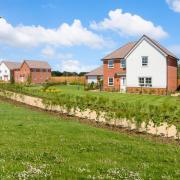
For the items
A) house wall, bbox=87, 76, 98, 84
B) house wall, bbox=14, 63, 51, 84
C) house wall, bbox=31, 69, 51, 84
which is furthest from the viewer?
house wall, bbox=31, 69, 51, 84

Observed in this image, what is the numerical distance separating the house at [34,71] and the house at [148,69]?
167 feet

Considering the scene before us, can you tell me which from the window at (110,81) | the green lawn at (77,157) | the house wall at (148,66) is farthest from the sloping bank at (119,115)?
the window at (110,81)

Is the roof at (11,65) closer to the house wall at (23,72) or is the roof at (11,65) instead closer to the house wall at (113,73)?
the house wall at (23,72)

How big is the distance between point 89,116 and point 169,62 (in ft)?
103

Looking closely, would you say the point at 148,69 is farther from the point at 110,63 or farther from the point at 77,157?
the point at 77,157

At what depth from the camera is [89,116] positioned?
26.7 meters

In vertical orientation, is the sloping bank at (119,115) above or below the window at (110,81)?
below

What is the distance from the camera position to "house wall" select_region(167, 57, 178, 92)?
55219 millimetres

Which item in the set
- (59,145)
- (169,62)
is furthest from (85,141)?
(169,62)

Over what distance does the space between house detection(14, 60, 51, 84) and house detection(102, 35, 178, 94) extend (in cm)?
5090

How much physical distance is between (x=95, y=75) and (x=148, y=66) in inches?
990

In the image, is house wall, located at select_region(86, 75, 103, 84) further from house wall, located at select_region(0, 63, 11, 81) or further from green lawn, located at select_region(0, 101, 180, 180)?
green lawn, located at select_region(0, 101, 180, 180)

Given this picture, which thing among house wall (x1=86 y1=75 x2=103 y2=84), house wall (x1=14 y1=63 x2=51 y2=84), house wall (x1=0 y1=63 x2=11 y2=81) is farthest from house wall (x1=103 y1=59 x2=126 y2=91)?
house wall (x1=0 y1=63 x2=11 y2=81)

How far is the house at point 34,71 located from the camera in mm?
107250
